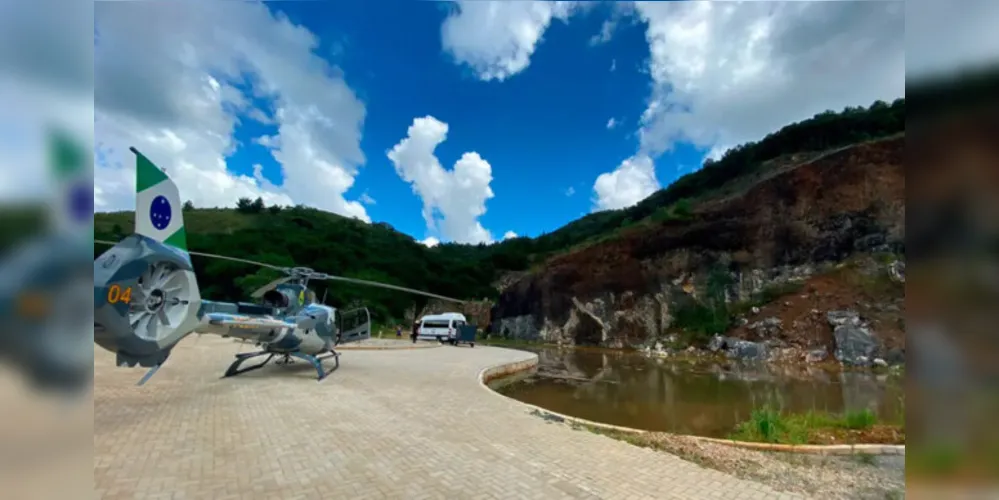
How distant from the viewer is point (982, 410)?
29.3 inches

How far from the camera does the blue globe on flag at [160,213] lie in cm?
496

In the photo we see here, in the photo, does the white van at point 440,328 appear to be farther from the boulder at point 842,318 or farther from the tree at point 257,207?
the tree at point 257,207

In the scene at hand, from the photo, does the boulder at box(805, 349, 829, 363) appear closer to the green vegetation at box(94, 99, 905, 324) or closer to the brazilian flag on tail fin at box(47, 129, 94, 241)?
the green vegetation at box(94, 99, 905, 324)

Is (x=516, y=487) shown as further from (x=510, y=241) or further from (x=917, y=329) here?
(x=510, y=241)

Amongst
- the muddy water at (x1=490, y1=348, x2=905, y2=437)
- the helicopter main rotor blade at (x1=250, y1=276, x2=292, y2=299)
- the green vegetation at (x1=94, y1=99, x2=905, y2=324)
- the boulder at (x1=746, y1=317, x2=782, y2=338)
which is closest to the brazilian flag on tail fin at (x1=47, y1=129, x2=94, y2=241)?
the muddy water at (x1=490, y1=348, x2=905, y2=437)

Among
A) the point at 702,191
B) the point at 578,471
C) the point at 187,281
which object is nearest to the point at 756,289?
the point at 702,191

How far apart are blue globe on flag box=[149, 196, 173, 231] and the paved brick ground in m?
2.60

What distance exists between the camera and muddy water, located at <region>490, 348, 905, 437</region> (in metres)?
9.28

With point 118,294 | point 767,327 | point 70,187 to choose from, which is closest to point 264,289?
point 118,294

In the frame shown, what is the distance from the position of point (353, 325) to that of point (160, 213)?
794 centimetres

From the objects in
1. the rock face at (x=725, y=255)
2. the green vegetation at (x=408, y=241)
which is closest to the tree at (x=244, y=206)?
the green vegetation at (x=408, y=241)

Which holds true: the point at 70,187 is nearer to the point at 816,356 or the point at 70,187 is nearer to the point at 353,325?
the point at 353,325

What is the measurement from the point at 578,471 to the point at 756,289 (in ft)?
89.3

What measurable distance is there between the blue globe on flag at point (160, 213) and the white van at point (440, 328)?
1982 centimetres
